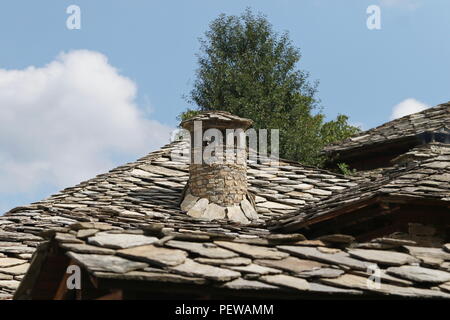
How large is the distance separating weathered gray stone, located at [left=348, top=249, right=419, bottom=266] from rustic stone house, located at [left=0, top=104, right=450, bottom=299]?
0.01m

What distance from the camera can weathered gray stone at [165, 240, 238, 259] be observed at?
630 centimetres

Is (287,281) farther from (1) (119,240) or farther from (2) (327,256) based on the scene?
(1) (119,240)

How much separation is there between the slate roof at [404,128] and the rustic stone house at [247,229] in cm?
5

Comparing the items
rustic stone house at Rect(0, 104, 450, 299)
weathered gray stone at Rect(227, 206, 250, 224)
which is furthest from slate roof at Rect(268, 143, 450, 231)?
weathered gray stone at Rect(227, 206, 250, 224)

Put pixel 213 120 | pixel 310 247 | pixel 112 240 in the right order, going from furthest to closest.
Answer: pixel 213 120, pixel 310 247, pixel 112 240

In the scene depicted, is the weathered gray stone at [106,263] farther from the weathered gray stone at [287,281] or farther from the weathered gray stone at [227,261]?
the weathered gray stone at [287,281]

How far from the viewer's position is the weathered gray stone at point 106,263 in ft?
18.2

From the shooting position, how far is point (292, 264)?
6406 millimetres

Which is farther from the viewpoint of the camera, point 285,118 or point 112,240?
point 285,118

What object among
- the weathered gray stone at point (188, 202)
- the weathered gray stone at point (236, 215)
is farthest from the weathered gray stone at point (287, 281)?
the weathered gray stone at point (188, 202)

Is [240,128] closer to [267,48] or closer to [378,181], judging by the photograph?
[378,181]

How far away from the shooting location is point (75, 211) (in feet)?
42.0

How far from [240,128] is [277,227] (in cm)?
274
